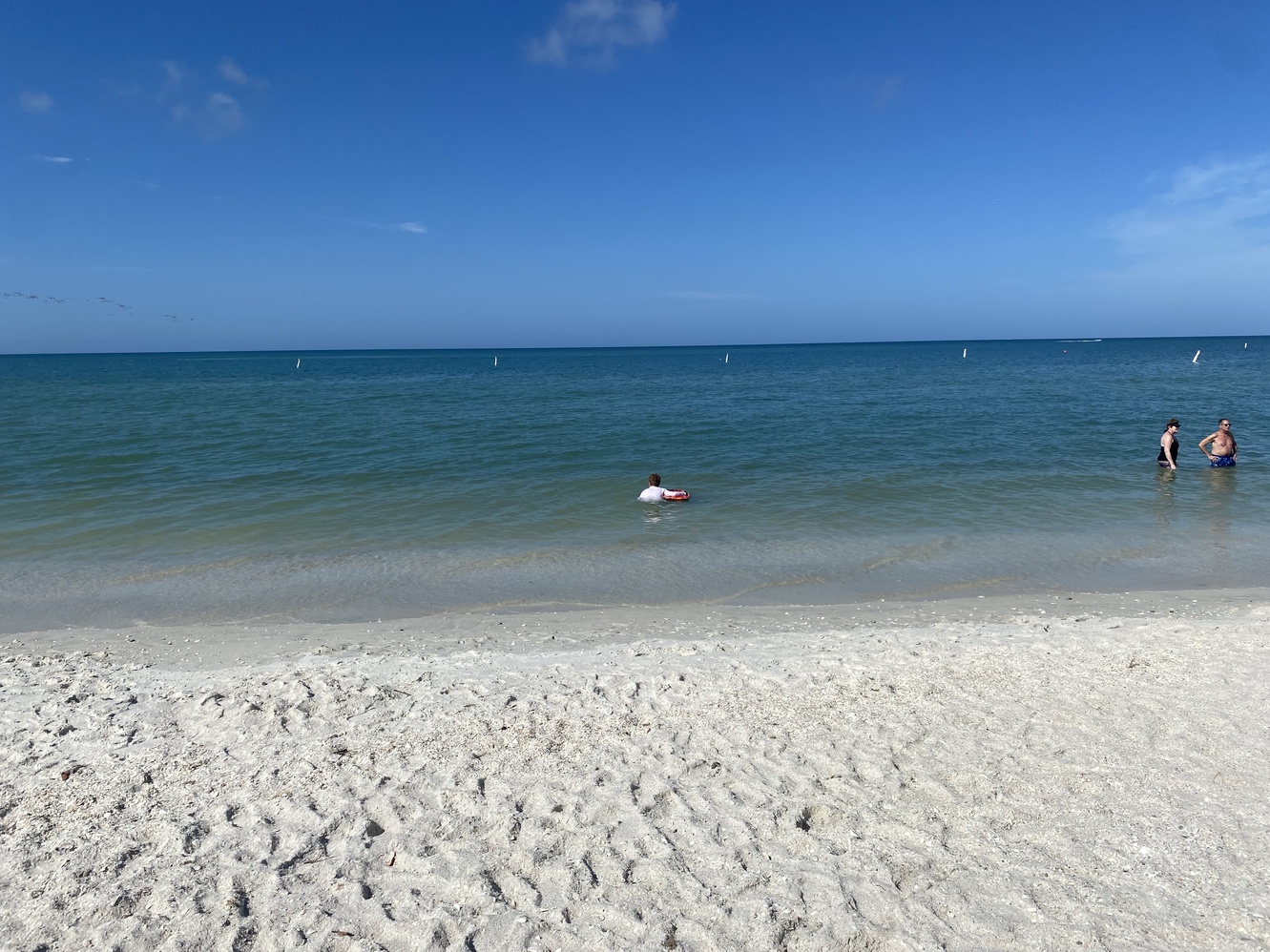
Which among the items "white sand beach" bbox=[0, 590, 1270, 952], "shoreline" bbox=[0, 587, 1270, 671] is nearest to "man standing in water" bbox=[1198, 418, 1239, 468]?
"shoreline" bbox=[0, 587, 1270, 671]

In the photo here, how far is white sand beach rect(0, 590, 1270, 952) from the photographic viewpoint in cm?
412

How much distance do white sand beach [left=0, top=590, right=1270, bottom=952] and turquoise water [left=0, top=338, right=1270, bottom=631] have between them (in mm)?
2734

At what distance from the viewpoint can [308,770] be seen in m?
5.52

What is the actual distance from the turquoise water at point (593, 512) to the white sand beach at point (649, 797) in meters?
2.73

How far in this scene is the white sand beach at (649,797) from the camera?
412cm

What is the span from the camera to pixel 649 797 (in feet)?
17.1

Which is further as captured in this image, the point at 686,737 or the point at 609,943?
the point at 686,737

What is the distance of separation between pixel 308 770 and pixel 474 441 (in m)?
20.7

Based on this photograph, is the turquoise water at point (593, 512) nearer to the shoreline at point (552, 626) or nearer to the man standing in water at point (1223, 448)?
the shoreline at point (552, 626)

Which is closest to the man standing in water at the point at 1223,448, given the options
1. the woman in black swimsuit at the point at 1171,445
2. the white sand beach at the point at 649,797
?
the woman in black swimsuit at the point at 1171,445

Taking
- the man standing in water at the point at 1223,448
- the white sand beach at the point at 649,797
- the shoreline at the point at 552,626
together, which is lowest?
the shoreline at the point at 552,626

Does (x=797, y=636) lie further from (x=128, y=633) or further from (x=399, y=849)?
(x=128, y=633)

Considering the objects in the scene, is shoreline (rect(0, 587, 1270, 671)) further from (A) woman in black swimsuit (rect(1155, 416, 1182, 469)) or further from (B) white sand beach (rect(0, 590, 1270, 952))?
(A) woman in black swimsuit (rect(1155, 416, 1182, 469))

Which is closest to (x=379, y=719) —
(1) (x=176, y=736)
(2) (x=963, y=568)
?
(1) (x=176, y=736)
